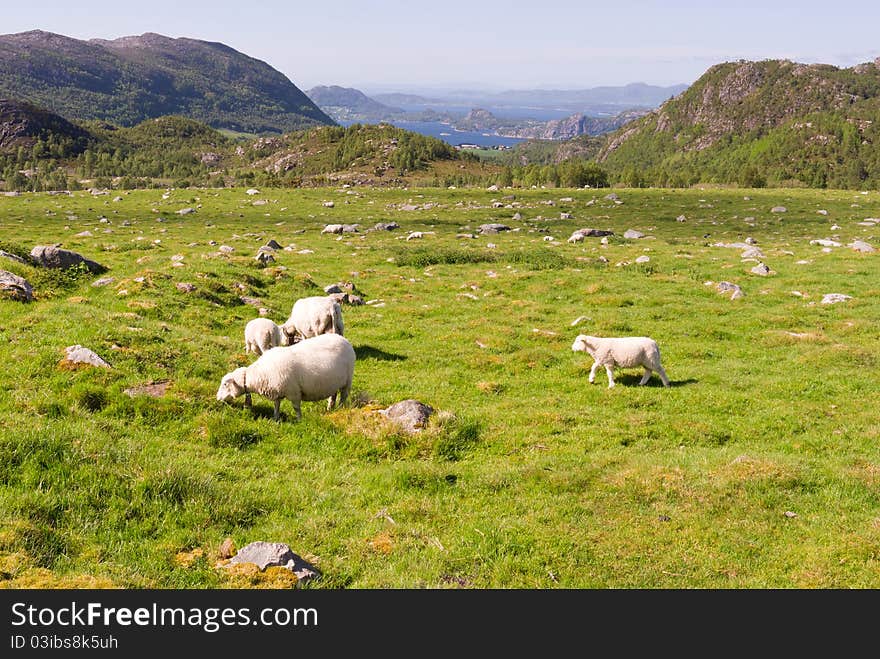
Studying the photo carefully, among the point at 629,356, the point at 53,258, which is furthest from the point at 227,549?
the point at 53,258

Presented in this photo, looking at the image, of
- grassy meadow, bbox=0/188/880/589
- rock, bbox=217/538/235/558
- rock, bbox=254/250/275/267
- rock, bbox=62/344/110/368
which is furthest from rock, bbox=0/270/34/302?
rock, bbox=217/538/235/558

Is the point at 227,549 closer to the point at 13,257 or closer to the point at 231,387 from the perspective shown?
the point at 231,387

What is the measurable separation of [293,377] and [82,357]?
524cm

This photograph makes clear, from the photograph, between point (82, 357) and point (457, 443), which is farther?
point (82, 357)

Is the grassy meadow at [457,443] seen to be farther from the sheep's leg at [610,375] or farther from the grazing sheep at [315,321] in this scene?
the grazing sheep at [315,321]

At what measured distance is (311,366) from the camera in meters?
12.9

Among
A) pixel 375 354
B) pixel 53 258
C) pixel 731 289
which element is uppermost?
pixel 53 258

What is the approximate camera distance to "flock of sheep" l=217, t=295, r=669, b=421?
12648 millimetres

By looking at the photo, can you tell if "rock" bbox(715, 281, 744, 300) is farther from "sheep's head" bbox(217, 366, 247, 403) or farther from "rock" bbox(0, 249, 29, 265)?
"rock" bbox(0, 249, 29, 265)

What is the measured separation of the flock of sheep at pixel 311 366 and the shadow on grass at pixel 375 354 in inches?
116

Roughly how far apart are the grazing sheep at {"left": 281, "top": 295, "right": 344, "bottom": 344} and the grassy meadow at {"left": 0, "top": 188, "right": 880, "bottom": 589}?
1649 mm

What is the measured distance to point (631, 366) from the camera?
54.3 ft

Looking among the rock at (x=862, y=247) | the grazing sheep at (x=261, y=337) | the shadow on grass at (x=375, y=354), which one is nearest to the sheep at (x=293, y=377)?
the grazing sheep at (x=261, y=337)

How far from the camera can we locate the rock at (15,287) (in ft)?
58.6
